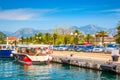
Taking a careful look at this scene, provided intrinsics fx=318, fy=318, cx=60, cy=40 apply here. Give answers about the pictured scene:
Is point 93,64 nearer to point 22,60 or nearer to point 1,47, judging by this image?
point 22,60

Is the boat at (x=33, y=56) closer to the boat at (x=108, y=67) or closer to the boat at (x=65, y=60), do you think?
the boat at (x=65, y=60)

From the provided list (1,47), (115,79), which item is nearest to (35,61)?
(115,79)

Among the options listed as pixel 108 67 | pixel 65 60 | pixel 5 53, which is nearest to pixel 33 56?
pixel 65 60

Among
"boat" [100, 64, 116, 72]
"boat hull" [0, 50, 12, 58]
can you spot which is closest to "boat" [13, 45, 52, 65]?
"boat hull" [0, 50, 12, 58]

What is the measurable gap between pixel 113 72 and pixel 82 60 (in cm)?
1250

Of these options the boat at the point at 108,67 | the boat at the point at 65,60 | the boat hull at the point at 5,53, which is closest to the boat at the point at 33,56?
the boat at the point at 65,60

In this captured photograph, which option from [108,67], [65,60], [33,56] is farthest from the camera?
[65,60]

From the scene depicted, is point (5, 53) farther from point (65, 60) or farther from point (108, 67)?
point (108, 67)

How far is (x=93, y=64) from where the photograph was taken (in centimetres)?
4950

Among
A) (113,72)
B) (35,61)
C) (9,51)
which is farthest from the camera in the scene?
(9,51)

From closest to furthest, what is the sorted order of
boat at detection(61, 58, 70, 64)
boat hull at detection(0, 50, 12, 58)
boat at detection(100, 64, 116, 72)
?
boat at detection(100, 64, 116, 72) → boat at detection(61, 58, 70, 64) → boat hull at detection(0, 50, 12, 58)

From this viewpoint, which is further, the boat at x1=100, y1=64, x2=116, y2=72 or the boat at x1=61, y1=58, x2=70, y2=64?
the boat at x1=61, y1=58, x2=70, y2=64

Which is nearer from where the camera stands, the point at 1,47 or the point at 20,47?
the point at 20,47

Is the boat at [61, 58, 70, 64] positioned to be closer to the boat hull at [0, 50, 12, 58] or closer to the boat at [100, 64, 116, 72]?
the boat at [100, 64, 116, 72]
